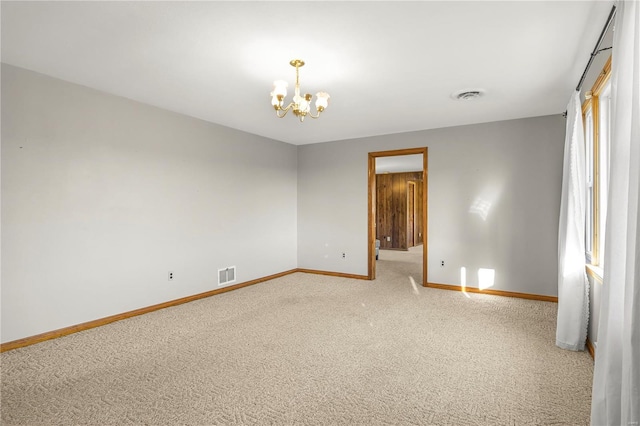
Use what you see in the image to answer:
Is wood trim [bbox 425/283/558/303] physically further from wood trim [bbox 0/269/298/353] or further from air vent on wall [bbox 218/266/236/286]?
wood trim [bbox 0/269/298/353]

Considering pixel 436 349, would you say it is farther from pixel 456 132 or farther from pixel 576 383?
pixel 456 132

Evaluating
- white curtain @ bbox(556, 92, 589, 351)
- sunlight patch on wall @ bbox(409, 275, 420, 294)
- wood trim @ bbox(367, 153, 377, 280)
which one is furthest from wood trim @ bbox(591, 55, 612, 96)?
wood trim @ bbox(367, 153, 377, 280)

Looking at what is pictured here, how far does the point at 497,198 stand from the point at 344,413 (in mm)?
3854

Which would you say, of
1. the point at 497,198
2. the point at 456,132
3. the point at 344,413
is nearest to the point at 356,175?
the point at 456,132

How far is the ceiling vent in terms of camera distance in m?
3.44

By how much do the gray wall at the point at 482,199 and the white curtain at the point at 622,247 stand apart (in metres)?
3.27

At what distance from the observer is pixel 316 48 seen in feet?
8.32

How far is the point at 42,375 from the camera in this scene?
2.39 meters

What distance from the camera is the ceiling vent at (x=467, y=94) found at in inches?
136

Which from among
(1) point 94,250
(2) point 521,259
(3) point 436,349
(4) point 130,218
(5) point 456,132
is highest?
(5) point 456,132

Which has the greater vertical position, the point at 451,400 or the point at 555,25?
the point at 555,25

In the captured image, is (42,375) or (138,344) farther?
(138,344)

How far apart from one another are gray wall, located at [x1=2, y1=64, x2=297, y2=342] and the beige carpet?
1.37ft

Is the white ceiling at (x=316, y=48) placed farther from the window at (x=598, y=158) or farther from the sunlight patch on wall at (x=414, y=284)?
the sunlight patch on wall at (x=414, y=284)
